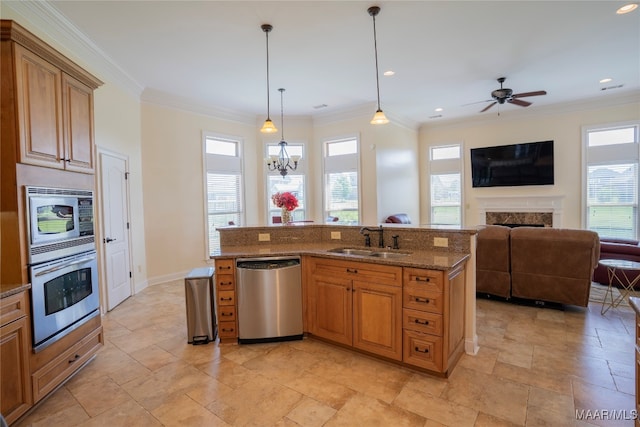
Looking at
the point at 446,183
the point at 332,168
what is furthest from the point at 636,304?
the point at 446,183

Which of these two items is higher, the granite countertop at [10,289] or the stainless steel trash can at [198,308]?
the granite countertop at [10,289]

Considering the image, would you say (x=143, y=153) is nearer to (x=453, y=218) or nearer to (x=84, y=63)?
(x=84, y=63)

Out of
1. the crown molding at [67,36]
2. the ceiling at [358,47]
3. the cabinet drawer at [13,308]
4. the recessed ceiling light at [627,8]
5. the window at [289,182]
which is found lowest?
the cabinet drawer at [13,308]

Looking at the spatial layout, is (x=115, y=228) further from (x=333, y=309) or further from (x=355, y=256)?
(x=355, y=256)

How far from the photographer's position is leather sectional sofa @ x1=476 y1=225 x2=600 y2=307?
142 inches

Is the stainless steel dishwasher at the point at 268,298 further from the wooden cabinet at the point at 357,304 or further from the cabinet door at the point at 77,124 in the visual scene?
the cabinet door at the point at 77,124

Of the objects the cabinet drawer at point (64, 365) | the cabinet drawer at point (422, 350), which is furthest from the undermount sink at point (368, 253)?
the cabinet drawer at point (64, 365)

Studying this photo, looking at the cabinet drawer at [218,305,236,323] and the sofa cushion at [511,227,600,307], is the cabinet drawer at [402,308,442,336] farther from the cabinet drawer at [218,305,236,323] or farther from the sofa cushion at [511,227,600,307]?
the sofa cushion at [511,227,600,307]

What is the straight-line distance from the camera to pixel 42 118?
221 cm

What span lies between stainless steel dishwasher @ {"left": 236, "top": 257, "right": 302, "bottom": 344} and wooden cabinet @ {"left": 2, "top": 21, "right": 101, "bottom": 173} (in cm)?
165

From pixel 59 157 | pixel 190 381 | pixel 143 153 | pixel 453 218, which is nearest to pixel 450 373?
pixel 190 381

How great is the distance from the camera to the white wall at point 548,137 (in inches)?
249

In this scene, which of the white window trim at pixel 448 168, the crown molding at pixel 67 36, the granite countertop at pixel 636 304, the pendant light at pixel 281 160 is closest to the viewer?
the granite countertop at pixel 636 304

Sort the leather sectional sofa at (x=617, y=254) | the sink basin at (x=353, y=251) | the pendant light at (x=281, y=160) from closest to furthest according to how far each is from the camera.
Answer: the sink basin at (x=353, y=251)
the leather sectional sofa at (x=617, y=254)
the pendant light at (x=281, y=160)
